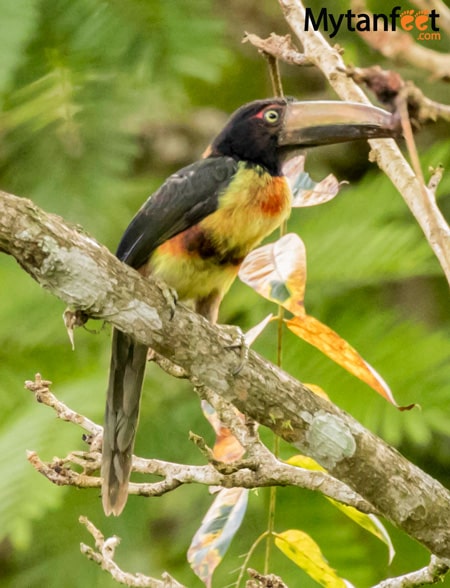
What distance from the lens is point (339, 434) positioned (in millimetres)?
2043

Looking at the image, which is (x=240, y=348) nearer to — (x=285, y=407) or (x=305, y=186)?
(x=285, y=407)

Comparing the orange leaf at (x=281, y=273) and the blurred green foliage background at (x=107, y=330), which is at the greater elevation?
the orange leaf at (x=281, y=273)

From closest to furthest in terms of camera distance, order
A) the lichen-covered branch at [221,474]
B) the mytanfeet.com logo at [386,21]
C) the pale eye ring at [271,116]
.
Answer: the mytanfeet.com logo at [386,21] < the lichen-covered branch at [221,474] < the pale eye ring at [271,116]

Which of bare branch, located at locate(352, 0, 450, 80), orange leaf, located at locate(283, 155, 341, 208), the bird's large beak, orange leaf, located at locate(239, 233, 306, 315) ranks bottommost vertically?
orange leaf, located at locate(239, 233, 306, 315)

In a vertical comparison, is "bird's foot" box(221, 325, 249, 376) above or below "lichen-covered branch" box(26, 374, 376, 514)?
above

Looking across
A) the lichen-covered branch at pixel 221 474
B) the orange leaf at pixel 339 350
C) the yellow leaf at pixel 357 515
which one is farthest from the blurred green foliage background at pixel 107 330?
the orange leaf at pixel 339 350

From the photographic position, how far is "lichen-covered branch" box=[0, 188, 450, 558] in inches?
77.4

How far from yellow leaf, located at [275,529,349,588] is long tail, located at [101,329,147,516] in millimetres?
390

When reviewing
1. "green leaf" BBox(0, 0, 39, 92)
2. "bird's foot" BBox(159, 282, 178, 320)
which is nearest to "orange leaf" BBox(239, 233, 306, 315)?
"bird's foot" BBox(159, 282, 178, 320)

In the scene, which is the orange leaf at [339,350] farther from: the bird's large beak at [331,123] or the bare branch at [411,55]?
the bare branch at [411,55]

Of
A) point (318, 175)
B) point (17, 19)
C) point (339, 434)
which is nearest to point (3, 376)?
point (17, 19)

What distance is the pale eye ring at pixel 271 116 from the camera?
2.67 meters

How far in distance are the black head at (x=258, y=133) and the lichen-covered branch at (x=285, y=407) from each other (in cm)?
69

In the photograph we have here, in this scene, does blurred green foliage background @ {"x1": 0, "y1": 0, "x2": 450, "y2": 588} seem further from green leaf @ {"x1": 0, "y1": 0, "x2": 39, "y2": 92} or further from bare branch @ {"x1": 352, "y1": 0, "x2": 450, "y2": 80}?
bare branch @ {"x1": 352, "y1": 0, "x2": 450, "y2": 80}
